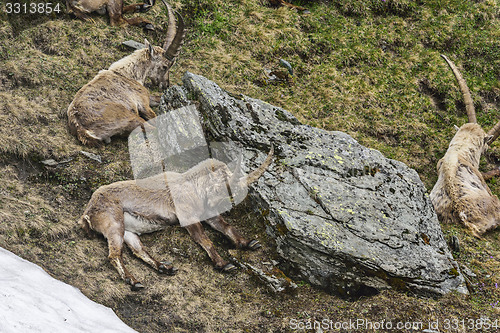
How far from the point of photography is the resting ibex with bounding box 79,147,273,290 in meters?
6.46

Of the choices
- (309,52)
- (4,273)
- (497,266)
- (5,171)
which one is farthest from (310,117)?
(4,273)

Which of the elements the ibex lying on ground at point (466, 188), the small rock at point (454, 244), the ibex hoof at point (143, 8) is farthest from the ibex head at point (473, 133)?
the ibex hoof at point (143, 8)

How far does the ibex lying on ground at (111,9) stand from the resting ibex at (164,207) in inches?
266

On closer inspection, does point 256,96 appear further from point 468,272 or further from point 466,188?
point 468,272

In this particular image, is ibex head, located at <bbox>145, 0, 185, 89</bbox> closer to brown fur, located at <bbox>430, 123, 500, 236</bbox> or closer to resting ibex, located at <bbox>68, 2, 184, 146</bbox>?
resting ibex, located at <bbox>68, 2, 184, 146</bbox>

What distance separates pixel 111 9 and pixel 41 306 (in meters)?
9.40

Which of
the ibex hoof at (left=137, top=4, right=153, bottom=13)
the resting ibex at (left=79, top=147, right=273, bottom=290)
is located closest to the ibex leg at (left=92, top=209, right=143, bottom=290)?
the resting ibex at (left=79, top=147, right=273, bottom=290)

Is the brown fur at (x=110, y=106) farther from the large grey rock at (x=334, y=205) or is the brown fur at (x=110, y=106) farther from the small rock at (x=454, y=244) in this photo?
the small rock at (x=454, y=244)

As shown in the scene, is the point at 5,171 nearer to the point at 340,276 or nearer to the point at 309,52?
the point at 340,276

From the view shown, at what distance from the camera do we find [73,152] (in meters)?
8.15

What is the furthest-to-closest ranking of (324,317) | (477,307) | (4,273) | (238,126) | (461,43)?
(461,43) → (238,126) → (477,307) → (324,317) → (4,273)

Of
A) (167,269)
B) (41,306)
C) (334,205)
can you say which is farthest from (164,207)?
(334,205)

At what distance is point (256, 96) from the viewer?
36.9 ft

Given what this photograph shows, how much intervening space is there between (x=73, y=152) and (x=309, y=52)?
7917mm
